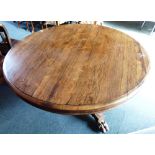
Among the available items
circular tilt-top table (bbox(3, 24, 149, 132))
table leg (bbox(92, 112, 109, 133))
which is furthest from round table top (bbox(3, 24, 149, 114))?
table leg (bbox(92, 112, 109, 133))

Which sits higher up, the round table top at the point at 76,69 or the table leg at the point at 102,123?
the round table top at the point at 76,69

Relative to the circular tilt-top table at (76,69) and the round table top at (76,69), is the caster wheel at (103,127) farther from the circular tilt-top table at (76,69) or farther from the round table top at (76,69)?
the round table top at (76,69)

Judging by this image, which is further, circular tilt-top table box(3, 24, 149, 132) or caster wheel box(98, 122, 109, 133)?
caster wheel box(98, 122, 109, 133)

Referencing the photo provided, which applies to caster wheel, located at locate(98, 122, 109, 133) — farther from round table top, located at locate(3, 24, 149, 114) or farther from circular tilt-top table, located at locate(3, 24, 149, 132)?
round table top, located at locate(3, 24, 149, 114)

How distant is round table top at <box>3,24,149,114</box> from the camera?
874mm

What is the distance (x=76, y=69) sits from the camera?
1069mm

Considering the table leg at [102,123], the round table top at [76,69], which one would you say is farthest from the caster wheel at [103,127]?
the round table top at [76,69]

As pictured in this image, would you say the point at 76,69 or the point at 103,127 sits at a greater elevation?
the point at 76,69

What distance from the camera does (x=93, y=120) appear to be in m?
1.63

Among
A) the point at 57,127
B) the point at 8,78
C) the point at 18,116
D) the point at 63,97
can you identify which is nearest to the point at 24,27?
the point at 18,116

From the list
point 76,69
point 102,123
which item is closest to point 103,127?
point 102,123

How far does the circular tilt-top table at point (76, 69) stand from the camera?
872mm

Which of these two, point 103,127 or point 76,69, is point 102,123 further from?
point 76,69
